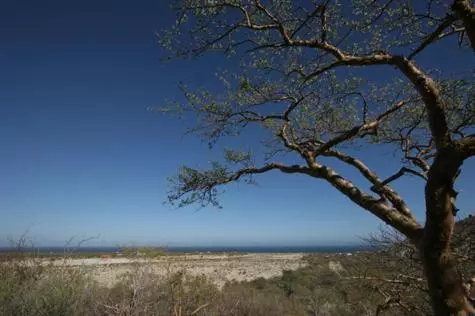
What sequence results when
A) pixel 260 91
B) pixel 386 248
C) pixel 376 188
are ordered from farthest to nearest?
pixel 386 248
pixel 260 91
pixel 376 188

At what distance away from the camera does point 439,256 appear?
3.86m

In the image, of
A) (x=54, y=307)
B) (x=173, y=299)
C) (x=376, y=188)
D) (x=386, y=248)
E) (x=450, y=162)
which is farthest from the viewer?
(x=173, y=299)

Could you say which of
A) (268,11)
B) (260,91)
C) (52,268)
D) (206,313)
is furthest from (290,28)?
(206,313)

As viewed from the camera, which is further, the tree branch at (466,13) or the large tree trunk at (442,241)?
the tree branch at (466,13)

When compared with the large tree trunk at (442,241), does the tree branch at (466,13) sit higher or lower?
higher

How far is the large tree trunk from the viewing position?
3.71 m

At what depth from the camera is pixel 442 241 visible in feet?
12.7

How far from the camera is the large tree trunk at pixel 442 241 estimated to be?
3.71m

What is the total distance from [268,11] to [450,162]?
9.38 feet

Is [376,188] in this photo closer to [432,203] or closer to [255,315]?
[432,203]

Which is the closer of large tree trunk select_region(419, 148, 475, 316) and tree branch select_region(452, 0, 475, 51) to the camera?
large tree trunk select_region(419, 148, 475, 316)

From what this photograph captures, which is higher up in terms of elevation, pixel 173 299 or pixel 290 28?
pixel 290 28

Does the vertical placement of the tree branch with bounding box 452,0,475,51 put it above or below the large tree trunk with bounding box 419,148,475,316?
above

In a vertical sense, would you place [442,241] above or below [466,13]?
below
